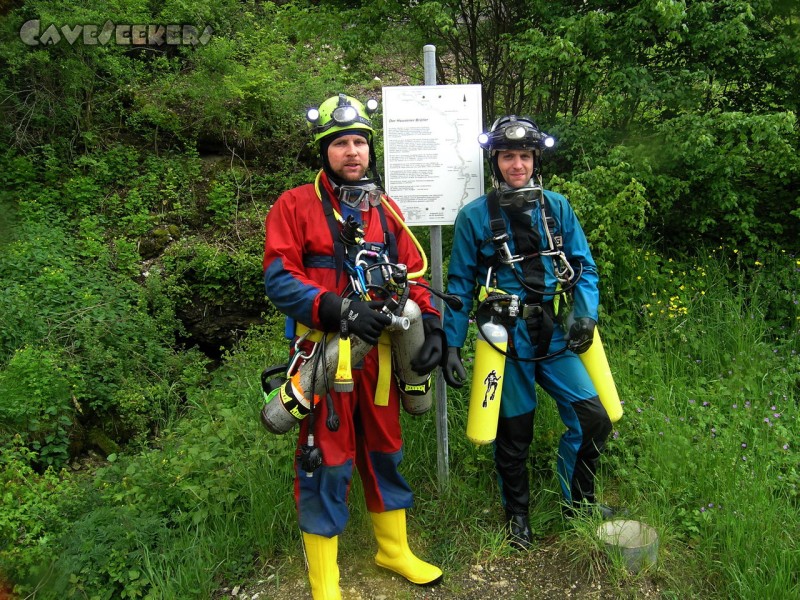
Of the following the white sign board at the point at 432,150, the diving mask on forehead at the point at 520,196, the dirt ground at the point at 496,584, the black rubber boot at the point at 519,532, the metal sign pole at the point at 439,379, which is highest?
the white sign board at the point at 432,150

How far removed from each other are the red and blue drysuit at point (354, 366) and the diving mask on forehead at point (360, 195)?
4cm

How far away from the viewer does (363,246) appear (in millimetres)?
2895

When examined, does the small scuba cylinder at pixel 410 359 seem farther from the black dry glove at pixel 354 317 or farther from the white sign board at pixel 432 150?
the white sign board at pixel 432 150

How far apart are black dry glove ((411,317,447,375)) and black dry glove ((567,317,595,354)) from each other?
0.68 m

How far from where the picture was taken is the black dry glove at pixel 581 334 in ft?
10.2

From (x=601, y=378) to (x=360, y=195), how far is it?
5.23ft

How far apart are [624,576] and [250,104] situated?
6.68 meters

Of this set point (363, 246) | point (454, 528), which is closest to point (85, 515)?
point (454, 528)

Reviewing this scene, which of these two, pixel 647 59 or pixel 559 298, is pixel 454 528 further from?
pixel 647 59

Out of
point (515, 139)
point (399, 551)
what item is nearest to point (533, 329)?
point (515, 139)

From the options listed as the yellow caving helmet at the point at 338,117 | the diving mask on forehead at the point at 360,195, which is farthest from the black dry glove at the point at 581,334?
the yellow caving helmet at the point at 338,117

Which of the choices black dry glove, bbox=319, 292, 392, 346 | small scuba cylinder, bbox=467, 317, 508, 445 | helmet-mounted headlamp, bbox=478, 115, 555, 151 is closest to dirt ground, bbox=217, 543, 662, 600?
small scuba cylinder, bbox=467, 317, 508, 445

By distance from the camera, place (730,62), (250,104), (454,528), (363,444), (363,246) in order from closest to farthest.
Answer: (363,246), (363,444), (454,528), (730,62), (250,104)

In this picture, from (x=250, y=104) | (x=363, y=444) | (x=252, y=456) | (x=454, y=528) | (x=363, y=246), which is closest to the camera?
(x=363, y=246)
